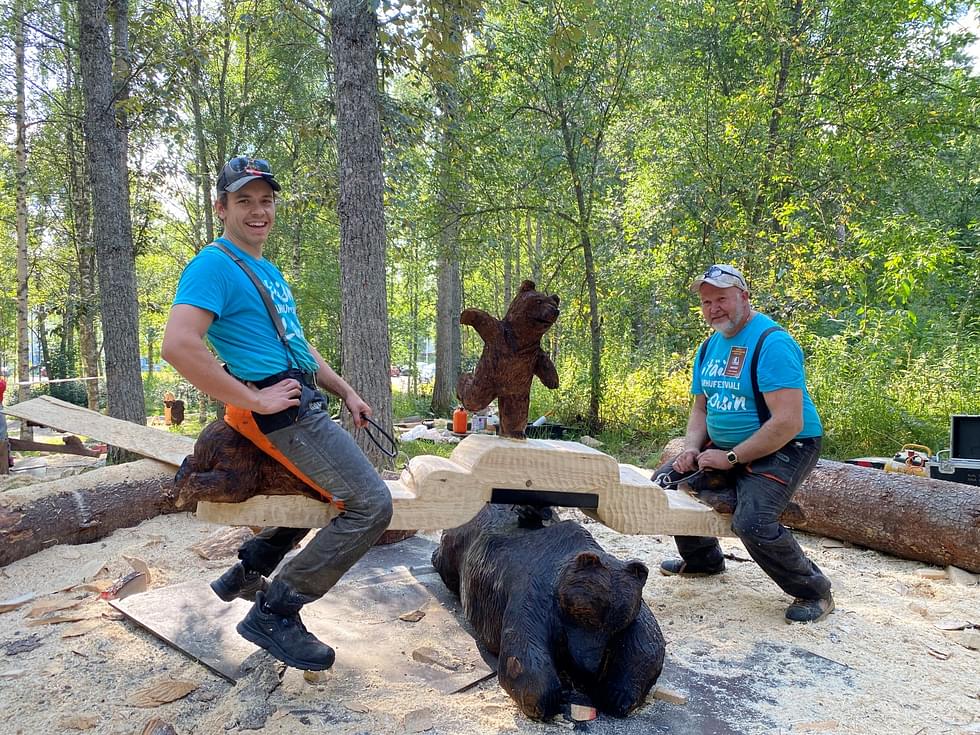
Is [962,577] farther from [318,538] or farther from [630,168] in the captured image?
[630,168]

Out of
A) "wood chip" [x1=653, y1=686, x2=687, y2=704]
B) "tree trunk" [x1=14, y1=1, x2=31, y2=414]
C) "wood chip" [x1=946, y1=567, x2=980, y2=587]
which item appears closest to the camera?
"wood chip" [x1=653, y1=686, x2=687, y2=704]

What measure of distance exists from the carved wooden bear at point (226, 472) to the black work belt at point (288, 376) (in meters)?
0.22

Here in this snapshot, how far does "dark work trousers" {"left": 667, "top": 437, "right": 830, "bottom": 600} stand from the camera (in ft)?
9.48

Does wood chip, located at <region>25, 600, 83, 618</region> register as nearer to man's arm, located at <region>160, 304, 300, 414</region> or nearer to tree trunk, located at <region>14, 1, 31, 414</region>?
man's arm, located at <region>160, 304, 300, 414</region>

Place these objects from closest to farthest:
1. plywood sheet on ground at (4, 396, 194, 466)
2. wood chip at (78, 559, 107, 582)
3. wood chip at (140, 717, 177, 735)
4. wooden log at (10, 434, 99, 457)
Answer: wood chip at (140, 717, 177, 735) → wood chip at (78, 559, 107, 582) → plywood sheet on ground at (4, 396, 194, 466) → wooden log at (10, 434, 99, 457)

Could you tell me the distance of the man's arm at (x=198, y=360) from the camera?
1.92 metres

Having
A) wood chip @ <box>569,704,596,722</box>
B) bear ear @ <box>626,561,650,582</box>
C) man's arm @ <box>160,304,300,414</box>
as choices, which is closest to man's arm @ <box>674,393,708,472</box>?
bear ear @ <box>626,561,650,582</box>

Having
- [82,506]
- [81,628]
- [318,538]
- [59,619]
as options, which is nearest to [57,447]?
[82,506]

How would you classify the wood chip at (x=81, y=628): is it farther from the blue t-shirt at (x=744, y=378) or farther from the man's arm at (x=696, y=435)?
the blue t-shirt at (x=744, y=378)

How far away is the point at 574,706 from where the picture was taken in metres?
2.13

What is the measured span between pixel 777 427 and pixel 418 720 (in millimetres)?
1947

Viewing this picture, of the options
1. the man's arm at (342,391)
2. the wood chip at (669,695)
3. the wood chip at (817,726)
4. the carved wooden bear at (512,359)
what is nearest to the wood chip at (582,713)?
the wood chip at (669,695)

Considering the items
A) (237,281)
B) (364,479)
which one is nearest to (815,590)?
(364,479)

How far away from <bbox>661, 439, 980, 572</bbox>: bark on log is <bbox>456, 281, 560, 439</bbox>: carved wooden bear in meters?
1.73
